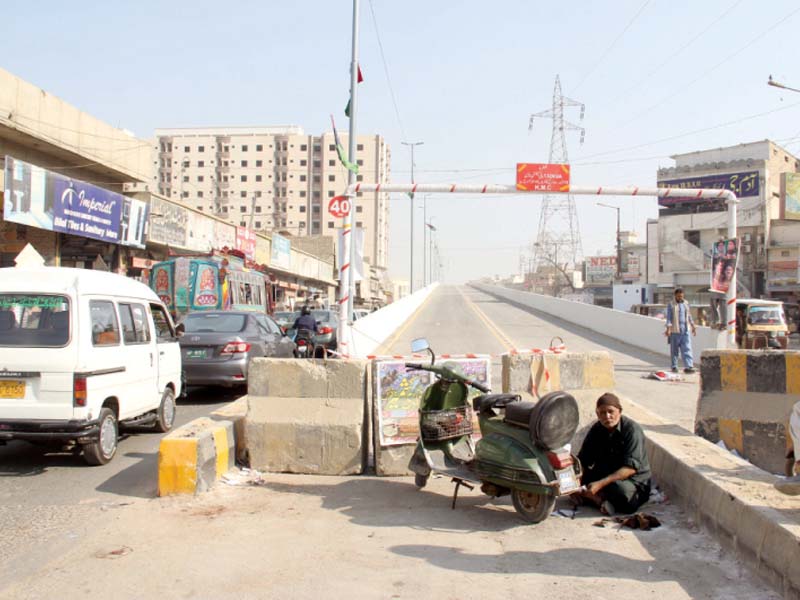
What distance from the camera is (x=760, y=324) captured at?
23422 mm

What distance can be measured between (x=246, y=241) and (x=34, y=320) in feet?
108

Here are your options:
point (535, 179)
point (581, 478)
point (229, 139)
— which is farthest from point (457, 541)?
point (229, 139)

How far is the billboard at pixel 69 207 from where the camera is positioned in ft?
61.9

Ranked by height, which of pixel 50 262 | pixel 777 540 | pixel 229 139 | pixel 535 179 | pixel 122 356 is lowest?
pixel 777 540

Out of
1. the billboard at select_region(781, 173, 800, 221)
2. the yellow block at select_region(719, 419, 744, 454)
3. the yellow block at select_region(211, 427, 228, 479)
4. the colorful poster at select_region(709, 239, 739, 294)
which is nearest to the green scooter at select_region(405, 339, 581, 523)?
the yellow block at select_region(211, 427, 228, 479)

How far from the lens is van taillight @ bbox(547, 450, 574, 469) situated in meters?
5.15

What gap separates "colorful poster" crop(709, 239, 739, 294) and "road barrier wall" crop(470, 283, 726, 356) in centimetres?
122

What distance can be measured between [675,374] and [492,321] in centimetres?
2108

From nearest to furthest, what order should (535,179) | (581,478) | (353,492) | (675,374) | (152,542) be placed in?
(152,542) → (581,478) → (353,492) → (675,374) → (535,179)

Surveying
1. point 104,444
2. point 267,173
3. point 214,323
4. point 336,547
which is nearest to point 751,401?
point 336,547

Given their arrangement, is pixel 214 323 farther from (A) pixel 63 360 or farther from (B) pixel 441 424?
(B) pixel 441 424

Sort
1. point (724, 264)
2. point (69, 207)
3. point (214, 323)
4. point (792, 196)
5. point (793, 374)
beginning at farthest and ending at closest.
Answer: point (792, 196) < point (69, 207) < point (724, 264) < point (214, 323) < point (793, 374)

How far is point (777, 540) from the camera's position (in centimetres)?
396

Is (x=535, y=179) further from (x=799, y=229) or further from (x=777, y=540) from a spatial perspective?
(x=799, y=229)
